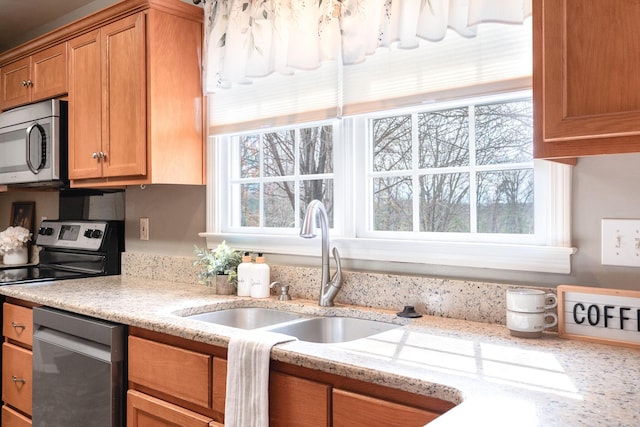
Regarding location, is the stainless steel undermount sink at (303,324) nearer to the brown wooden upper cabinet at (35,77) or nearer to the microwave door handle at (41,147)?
the microwave door handle at (41,147)

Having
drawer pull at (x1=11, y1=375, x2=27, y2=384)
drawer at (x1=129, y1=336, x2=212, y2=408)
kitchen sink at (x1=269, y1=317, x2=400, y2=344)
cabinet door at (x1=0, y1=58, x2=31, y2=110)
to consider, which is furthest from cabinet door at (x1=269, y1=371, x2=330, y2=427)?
cabinet door at (x1=0, y1=58, x2=31, y2=110)

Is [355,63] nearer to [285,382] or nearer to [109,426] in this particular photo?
[285,382]

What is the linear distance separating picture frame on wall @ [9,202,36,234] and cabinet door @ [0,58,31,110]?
81 cm

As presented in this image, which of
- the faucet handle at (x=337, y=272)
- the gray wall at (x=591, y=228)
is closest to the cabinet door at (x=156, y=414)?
the faucet handle at (x=337, y=272)

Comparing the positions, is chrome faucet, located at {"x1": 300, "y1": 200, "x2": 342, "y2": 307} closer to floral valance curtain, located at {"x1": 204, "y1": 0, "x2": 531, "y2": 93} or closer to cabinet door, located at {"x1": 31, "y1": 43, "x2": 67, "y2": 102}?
floral valance curtain, located at {"x1": 204, "y1": 0, "x2": 531, "y2": 93}

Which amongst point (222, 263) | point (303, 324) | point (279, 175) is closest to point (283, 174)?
point (279, 175)

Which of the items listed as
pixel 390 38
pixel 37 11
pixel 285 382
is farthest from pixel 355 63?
pixel 37 11

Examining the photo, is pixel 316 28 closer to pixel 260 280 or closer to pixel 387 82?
pixel 387 82

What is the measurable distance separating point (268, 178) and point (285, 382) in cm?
124

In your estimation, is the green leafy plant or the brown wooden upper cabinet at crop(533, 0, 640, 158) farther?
the green leafy plant

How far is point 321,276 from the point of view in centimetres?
204

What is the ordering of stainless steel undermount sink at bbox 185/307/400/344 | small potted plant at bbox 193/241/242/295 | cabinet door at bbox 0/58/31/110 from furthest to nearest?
cabinet door at bbox 0/58/31/110 → small potted plant at bbox 193/241/242/295 → stainless steel undermount sink at bbox 185/307/400/344

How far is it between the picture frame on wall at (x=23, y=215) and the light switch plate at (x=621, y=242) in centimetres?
369

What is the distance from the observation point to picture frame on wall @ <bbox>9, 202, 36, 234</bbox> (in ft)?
12.5
